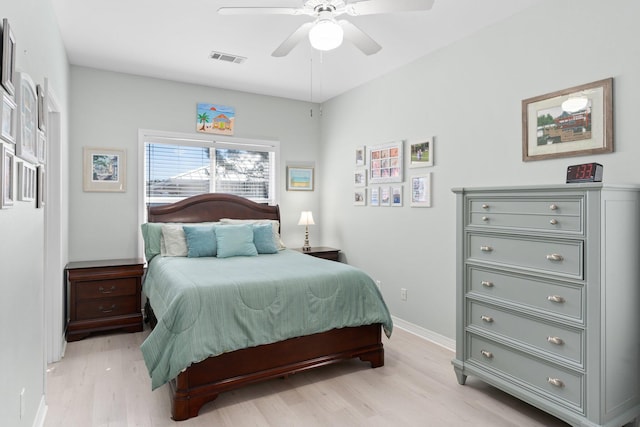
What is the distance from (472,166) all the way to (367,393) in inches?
78.8

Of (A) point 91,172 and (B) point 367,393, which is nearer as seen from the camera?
(B) point 367,393

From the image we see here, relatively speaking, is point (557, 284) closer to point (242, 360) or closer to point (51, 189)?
point (242, 360)

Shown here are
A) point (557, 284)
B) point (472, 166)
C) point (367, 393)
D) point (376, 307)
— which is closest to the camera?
point (557, 284)

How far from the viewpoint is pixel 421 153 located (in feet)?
12.3

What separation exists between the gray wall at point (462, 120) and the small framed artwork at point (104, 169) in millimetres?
2575

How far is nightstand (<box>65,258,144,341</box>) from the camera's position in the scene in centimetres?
358

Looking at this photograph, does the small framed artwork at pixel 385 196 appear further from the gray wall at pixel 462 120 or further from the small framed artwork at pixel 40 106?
the small framed artwork at pixel 40 106

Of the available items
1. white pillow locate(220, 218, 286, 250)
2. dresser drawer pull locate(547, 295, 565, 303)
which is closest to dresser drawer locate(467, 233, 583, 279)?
dresser drawer pull locate(547, 295, 565, 303)

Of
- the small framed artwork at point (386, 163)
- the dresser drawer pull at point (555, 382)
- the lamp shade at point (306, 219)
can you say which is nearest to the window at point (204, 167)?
the lamp shade at point (306, 219)

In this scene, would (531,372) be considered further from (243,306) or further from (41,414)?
(41,414)

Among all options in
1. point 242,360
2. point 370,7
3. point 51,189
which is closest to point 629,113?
point 370,7

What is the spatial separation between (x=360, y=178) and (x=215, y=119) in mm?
1935

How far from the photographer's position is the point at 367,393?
264 cm

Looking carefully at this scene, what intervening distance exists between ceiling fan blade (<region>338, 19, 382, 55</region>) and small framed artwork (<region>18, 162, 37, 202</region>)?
187 centimetres
